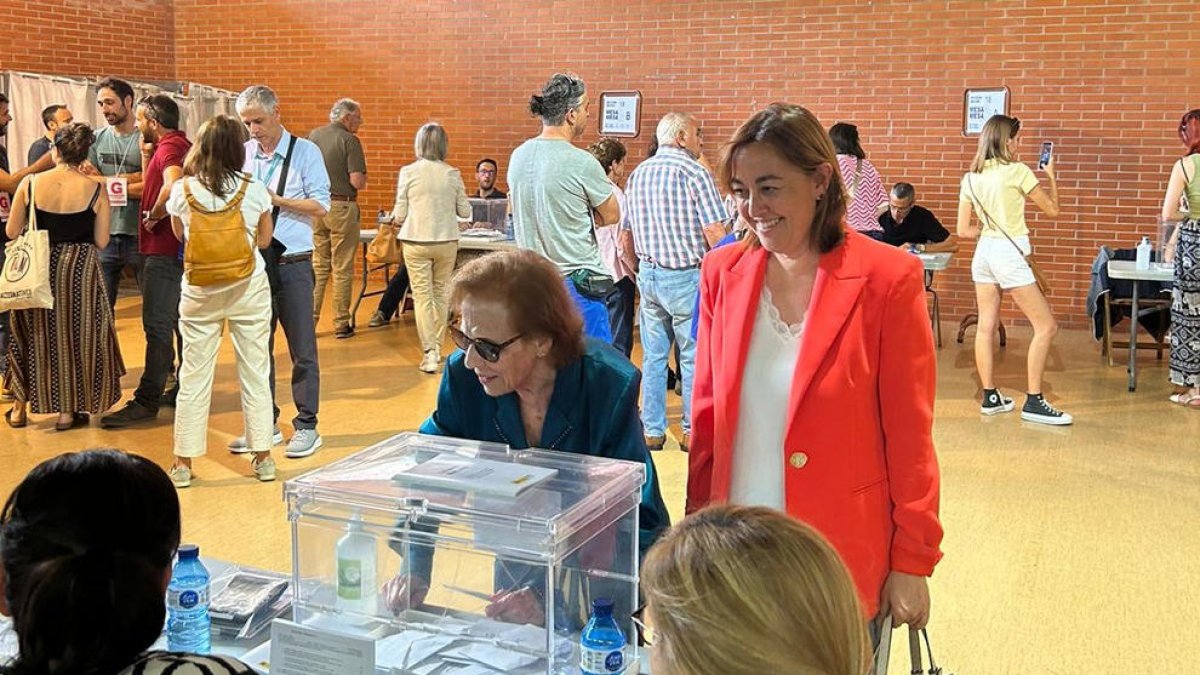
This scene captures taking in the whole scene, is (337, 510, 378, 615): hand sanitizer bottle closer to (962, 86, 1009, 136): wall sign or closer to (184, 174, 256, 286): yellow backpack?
(184, 174, 256, 286): yellow backpack

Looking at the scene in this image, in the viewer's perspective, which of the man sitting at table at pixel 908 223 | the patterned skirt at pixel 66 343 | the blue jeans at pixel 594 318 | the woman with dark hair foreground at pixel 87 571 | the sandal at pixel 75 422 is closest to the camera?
the woman with dark hair foreground at pixel 87 571

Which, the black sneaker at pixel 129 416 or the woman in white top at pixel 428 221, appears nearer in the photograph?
the black sneaker at pixel 129 416

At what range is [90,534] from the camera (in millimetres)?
1372

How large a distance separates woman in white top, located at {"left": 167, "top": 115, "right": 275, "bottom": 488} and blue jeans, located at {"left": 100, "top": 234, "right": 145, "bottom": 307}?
5.13 feet

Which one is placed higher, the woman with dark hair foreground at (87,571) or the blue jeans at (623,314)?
the woman with dark hair foreground at (87,571)

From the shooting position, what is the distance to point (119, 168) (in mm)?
6336

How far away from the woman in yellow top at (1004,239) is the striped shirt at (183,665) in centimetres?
524

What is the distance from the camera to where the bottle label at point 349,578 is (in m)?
1.86

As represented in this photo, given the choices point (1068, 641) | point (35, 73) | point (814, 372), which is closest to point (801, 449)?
point (814, 372)

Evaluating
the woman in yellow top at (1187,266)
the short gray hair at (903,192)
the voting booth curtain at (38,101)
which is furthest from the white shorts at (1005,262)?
the voting booth curtain at (38,101)

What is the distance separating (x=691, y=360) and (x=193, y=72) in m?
8.25

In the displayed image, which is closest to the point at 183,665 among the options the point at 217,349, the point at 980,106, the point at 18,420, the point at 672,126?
the point at 217,349

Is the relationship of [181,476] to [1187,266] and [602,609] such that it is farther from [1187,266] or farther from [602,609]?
[1187,266]

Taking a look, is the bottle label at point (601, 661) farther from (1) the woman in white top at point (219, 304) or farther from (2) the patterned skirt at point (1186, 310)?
(2) the patterned skirt at point (1186, 310)
